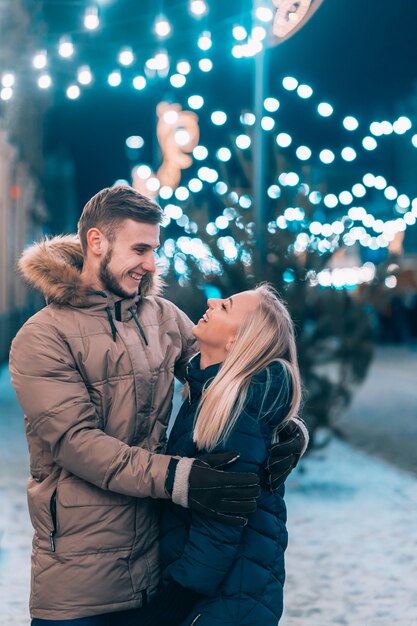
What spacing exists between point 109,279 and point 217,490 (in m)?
0.77

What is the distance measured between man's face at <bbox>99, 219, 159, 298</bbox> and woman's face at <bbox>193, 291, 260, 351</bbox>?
26 cm

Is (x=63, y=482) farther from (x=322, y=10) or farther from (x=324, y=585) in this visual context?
(x=322, y=10)

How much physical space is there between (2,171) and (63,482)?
18678 millimetres

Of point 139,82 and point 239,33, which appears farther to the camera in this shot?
point 139,82

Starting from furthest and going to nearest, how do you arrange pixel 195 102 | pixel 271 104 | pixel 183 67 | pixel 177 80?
pixel 183 67
pixel 177 80
pixel 195 102
pixel 271 104

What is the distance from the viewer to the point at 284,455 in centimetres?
290

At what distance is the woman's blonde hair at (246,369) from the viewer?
272 centimetres

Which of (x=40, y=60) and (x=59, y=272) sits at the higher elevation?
(x=40, y=60)

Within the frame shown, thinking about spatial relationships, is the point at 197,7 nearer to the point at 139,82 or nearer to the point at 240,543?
the point at 139,82

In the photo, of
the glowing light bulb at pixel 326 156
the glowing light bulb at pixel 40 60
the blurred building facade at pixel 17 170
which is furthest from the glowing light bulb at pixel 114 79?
the blurred building facade at pixel 17 170

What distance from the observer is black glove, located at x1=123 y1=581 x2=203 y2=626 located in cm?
283

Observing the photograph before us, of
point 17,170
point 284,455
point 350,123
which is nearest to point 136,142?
point 17,170

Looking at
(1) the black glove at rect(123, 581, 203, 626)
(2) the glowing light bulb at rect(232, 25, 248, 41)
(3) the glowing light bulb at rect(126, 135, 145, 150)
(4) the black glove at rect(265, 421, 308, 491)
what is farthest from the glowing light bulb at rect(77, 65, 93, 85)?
(3) the glowing light bulb at rect(126, 135, 145, 150)

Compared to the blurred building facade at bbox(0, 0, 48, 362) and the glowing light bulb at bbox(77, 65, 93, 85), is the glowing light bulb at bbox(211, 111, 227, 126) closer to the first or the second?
the glowing light bulb at bbox(77, 65, 93, 85)
